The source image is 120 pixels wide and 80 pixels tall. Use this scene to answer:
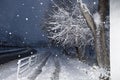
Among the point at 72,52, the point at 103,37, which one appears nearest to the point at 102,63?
the point at 103,37

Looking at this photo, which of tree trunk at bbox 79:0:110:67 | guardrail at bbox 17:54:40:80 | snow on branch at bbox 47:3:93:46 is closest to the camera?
tree trunk at bbox 79:0:110:67

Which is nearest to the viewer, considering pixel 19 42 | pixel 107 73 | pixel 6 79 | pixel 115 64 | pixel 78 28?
pixel 115 64

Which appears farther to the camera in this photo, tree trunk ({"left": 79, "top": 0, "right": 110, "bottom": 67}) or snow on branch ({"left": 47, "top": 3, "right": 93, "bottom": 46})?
snow on branch ({"left": 47, "top": 3, "right": 93, "bottom": 46})

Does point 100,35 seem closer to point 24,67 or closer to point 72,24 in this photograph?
point 24,67

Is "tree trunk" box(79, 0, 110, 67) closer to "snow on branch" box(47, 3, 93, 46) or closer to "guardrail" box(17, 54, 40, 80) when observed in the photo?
"guardrail" box(17, 54, 40, 80)

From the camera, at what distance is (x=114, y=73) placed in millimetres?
4691

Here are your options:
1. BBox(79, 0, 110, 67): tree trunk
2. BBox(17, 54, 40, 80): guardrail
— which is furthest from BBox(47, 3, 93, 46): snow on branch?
BBox(79, 0, 110, 67): tree trunk

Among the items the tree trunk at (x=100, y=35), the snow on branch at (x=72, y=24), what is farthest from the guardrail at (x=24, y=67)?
the tree trunk at (x=100, y=35)

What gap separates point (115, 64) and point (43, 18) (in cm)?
3407

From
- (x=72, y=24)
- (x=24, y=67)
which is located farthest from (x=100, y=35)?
(x=72, y=24)

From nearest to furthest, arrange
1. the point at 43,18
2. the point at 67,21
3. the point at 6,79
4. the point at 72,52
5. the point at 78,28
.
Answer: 1. the point at 6,79
2. the point at 78,28
3. the point at 67,21
4. the point at 43,18
5. the point at 72,52

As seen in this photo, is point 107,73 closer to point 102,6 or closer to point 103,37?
point 103,37

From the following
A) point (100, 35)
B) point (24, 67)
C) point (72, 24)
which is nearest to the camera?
point (100, 35)

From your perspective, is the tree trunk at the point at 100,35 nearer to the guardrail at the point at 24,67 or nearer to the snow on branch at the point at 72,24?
the guardrail at the point at 24,67
